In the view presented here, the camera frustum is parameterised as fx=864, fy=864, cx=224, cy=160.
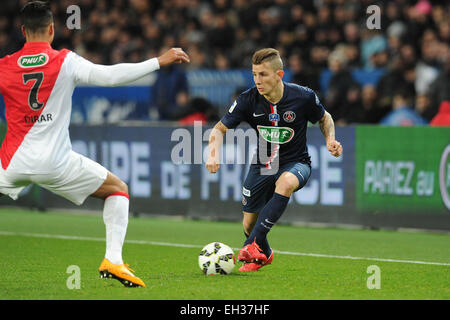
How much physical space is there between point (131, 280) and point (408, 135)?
19.9ft

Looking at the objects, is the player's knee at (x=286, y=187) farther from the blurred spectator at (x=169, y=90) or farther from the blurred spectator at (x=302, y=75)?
the blurred spectator at (x=169, y=90)

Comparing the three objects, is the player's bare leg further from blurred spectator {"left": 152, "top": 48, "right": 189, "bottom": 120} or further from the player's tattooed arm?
blurred spectator {"left": 152, "top": 48, "right": 189, "bottom": 120}

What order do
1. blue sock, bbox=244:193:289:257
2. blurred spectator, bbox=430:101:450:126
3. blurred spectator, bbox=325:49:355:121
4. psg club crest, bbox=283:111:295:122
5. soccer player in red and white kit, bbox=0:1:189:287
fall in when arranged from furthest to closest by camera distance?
blurred spectator, bbox=325:49:355:121 → blurred spectator, bbox=430:101:450:126 → psg club crest, bbox=283:111:295:122 → blue sock, bbox=244:193:289:257 → soccer player in red and white kit, bbox=0:1:189:287

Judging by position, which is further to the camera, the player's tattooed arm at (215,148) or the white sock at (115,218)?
the player's tattooed arm at (215,148)

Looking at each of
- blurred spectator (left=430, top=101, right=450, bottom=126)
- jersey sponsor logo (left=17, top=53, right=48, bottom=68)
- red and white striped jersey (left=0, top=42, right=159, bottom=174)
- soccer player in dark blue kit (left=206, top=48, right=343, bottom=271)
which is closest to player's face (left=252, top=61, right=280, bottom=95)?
soccer player in dark blue kit (left=206, top=48, right=343, bottom=271)

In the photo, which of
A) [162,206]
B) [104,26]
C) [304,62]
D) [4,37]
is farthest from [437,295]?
[4,37]

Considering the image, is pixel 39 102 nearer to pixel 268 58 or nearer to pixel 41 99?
pixel 41 99

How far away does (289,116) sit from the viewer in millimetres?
8195

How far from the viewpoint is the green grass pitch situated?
22.4 feet

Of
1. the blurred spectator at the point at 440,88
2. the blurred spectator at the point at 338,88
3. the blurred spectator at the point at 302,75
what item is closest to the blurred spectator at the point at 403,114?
the blurred spectator at the point at 440,88

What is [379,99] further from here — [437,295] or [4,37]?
[4,37]

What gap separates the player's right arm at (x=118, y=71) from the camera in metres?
6.44

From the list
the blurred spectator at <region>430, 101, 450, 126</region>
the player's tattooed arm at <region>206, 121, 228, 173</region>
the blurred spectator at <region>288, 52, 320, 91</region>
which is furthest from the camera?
the blurred spectator at <region>288, 52, 320, 91</region>

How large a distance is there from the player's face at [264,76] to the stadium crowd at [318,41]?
606cm
